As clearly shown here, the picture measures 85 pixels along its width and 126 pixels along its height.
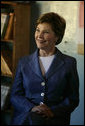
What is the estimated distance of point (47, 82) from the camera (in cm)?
139

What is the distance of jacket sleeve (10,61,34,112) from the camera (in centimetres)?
140

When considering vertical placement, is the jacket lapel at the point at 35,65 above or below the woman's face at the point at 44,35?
below

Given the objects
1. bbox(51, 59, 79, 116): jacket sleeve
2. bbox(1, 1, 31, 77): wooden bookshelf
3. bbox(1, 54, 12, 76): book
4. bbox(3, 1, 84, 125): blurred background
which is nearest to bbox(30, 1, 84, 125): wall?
bbox(3, 1, 84, 125): blurred background

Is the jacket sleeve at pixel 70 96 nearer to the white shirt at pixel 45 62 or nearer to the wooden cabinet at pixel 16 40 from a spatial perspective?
the white shirt at pixel 45 62

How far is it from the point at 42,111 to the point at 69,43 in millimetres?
624

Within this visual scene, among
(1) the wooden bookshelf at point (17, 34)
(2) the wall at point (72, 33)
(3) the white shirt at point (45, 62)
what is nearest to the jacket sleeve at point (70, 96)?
(3) the white shirt at point (45, 62)

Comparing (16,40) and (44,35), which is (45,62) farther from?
(16,40)

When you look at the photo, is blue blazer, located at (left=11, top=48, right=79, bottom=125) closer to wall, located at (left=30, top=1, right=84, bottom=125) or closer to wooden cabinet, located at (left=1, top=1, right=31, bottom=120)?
wall, located at (left=30, top=1, right=84, bottom=125)

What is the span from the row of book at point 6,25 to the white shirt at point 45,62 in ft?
2.83

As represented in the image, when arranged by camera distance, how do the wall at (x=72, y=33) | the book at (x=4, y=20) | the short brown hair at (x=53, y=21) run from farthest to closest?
the book at (x=4, y=20) → the wall at (x=72, y=33) → the short brown hair at (x=53, y=21)

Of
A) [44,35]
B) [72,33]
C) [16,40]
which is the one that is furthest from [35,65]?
[16,40]

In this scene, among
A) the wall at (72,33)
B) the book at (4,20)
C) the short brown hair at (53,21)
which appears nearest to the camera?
the short brown hair at (53,21)

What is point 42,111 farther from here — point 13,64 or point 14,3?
point 14,3

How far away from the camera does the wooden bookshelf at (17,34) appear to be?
2.18m
